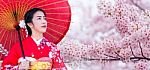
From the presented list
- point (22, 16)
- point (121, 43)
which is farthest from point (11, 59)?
point (121, 43)

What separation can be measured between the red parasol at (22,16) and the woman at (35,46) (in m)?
0.04

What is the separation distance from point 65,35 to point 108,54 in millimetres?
305

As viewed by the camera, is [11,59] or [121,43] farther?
[121,43]

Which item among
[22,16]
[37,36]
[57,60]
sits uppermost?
[22,16]

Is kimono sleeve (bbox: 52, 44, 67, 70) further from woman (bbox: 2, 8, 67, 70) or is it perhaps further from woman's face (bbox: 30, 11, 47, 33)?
woman's face (bbox: 30, 11, 47, 33)

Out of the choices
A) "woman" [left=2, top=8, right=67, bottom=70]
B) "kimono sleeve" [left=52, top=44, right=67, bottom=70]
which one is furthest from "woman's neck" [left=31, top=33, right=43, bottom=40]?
"kimono sleeve" [left=52, top=44, right=67, bottom=70]

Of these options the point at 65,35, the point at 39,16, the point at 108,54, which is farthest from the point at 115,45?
the point at 39,16

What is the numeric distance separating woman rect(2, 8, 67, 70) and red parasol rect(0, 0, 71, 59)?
0.12ft

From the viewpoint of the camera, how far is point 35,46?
3.06 meters

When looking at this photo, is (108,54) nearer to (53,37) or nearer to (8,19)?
(53,37)

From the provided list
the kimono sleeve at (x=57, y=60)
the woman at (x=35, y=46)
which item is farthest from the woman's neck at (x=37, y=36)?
the kimono sleeve at (x=57, y=60)

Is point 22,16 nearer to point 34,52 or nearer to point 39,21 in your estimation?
point 39,21

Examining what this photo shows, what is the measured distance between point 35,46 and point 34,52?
38 mm

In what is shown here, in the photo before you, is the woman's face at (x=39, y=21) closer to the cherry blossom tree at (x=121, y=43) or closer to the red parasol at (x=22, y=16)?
the red parasol at (x=22, y=16)
